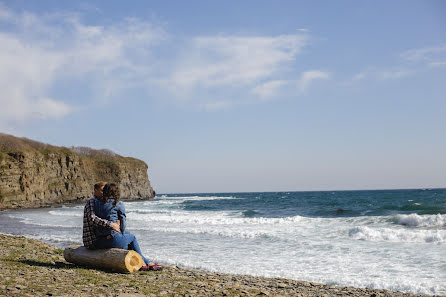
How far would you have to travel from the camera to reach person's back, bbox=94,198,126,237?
765 cm

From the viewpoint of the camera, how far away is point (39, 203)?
56.1 meters

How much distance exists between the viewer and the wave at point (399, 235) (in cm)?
1460

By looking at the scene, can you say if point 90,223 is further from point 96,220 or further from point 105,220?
point 105,220

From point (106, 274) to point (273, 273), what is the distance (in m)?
4.60

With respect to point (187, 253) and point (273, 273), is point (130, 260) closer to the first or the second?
point (273, 273)

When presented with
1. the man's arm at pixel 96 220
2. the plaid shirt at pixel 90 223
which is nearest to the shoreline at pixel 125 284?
the plaid shirt at pixel 90 223

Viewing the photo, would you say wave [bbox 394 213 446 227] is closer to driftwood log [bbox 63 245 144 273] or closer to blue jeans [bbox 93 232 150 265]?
driftwood log [bbox 63 245 144 273]

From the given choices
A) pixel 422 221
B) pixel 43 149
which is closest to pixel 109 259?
pixel 422 221

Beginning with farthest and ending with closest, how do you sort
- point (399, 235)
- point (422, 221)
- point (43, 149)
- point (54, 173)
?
point (43, 149), point (54, 173), point (422, 221), point (399, 235)

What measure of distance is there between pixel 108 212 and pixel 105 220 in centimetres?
18

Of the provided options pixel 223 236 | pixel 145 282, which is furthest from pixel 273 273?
pixel 223 236

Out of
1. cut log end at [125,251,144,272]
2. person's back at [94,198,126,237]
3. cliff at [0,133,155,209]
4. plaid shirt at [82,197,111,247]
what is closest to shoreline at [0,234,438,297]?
cut log end at [125,251,144,272]

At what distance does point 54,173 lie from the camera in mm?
65375

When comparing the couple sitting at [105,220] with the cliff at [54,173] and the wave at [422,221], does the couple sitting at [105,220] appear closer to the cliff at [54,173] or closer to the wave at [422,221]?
the wave at [422,221]
